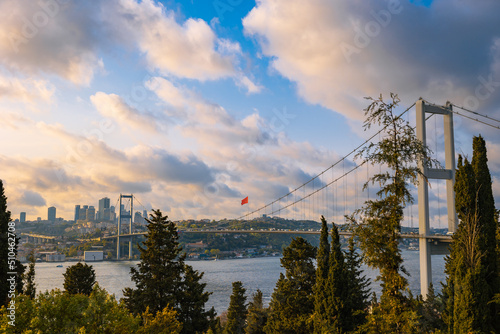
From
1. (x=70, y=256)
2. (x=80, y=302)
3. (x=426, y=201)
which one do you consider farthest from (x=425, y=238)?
(x=70, y=256)

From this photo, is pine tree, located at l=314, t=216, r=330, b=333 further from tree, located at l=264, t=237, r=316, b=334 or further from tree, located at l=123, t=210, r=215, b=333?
tree, located at l=123, t=210, r=215, b=333

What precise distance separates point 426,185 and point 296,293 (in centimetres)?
1856

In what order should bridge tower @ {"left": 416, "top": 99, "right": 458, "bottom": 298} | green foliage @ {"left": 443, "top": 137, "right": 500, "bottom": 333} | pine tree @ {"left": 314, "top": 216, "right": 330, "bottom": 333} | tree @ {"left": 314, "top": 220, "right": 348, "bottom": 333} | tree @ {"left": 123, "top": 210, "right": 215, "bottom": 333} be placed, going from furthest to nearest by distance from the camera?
bridge tower @ {"left": 416, "top": 99, "right": 458, "bottom": 298} < tree @ {"left": 123, "top": 210, "right": 215, "bottom": 333} < pine tree @ {"left": 314, "top": 216, "right": 330, "bottom": 333} < tree @ {"left": 314, "top": 220, "right": 348, "bottom": 333} < green foliage @ {"left": 443, "top": 137, "right": 500, "bottom": 333}

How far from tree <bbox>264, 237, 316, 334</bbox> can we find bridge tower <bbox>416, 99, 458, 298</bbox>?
44.8 ft

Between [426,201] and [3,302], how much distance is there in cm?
3274

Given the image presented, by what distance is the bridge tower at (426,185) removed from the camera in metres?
34.6

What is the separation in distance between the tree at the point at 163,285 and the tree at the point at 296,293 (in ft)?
15.9

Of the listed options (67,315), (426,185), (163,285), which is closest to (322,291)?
(163,285)

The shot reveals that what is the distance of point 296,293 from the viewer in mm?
24375

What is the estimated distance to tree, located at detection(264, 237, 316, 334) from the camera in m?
24.4

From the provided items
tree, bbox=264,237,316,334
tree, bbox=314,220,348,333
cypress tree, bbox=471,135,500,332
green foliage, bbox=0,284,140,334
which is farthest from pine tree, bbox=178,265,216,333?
cypress tree, bbox=471,135,500,332

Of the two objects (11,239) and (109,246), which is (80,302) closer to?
(11,239)

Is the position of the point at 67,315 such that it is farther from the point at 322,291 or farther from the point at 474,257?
the point at 322,291

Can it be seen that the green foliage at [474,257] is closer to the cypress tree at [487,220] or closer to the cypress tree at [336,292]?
the cypress tree at [487,220]
